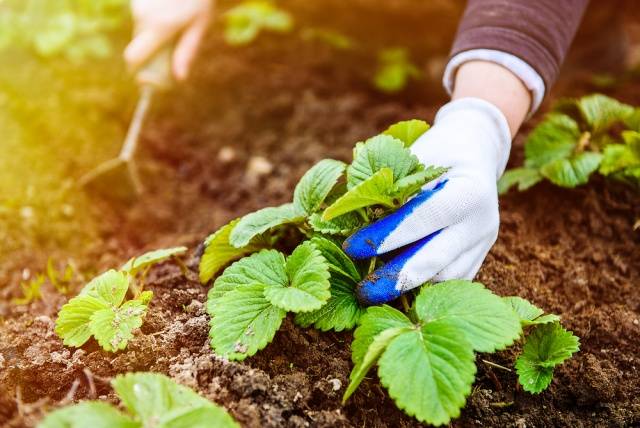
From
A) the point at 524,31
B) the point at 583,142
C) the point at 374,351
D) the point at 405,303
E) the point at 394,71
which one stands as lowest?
the point at 394,71

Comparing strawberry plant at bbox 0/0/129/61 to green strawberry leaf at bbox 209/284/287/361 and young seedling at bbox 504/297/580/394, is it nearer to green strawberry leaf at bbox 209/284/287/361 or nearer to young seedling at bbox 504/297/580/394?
green strawberry leaf at bbox 209/284/287/361

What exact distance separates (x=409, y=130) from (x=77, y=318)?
100 cm

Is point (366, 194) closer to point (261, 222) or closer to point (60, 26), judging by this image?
point (261, 222)

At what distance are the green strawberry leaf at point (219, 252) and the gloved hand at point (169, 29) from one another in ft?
4.63

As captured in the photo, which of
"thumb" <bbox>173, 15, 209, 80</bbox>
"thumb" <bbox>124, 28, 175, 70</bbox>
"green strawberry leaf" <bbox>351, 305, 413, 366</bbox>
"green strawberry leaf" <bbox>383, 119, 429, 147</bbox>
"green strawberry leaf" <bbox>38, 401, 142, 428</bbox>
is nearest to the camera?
"green strawberry leaf" <bbox>38, 401, 142, 428</bbox>

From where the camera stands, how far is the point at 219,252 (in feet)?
5.19

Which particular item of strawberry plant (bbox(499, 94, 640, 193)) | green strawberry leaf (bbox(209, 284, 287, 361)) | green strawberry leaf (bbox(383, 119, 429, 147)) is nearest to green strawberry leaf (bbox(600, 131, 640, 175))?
strawberry plant (bbox(499, 94, 640, 193))

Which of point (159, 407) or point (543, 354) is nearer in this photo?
point (159, 407)

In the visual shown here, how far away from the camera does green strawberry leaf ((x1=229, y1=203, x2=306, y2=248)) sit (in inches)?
56.5

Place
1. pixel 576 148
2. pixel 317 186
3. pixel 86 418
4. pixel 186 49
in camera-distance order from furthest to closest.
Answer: pixel 186 49, pixel 576 148, pixel 317 186, pixel 86 418

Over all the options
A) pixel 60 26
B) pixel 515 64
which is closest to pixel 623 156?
pixel 515 64

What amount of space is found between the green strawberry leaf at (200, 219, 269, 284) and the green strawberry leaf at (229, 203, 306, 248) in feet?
0.19

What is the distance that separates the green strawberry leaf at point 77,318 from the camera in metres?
1.40

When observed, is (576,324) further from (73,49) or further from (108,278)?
(73,49)
